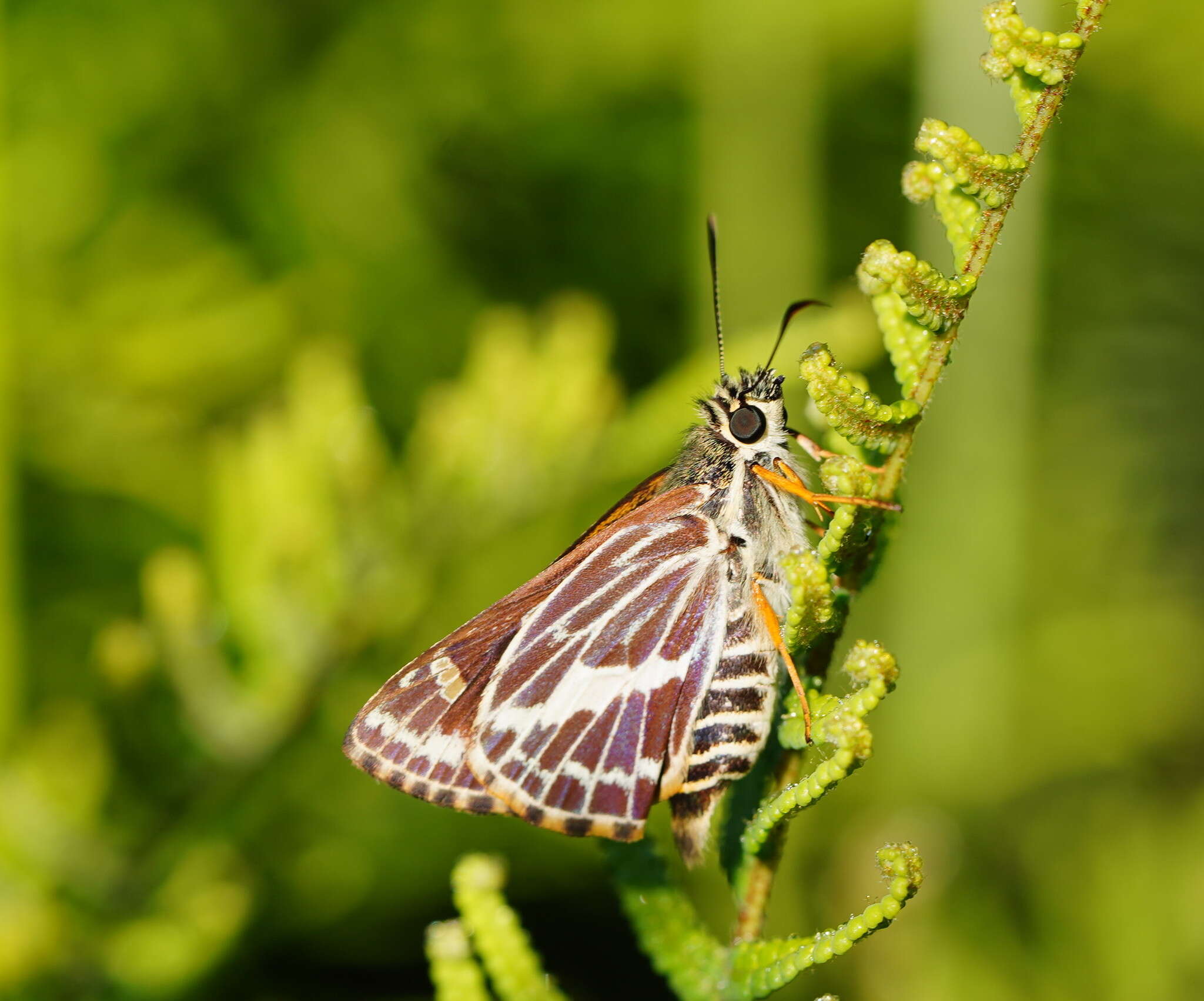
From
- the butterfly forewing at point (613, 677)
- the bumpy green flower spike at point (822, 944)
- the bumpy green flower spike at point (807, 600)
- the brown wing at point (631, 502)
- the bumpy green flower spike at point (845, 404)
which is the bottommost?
the bumpy green flower spike at point (822, 944)

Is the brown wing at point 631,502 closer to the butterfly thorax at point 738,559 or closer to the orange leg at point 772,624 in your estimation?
the butterfly thorax at point 738,559

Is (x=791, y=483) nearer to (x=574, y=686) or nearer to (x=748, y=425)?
(x=748, y=425)

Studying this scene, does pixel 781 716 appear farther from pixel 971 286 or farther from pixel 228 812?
pixel 228 812

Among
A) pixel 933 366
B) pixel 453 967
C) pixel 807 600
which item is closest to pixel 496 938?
pixel 453 967

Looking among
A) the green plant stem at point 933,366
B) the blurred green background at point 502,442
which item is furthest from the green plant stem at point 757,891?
the blurred green background at point 502,442

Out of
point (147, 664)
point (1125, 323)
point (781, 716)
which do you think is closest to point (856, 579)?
point (781, 716)

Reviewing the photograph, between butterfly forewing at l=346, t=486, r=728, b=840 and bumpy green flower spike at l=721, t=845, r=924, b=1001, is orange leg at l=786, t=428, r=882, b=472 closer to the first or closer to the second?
butterfly forewing at l=346, t=486, r=728, b=840
